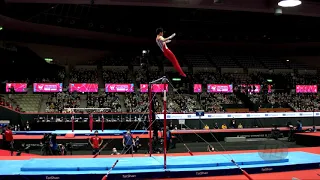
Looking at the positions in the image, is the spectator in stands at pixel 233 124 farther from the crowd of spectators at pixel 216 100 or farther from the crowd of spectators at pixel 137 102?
the crowd of spectators at pixel 137 102

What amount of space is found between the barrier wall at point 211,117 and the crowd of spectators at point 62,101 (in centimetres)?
359

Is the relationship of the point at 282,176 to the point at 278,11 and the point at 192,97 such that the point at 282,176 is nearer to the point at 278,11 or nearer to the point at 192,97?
the point at 278,11

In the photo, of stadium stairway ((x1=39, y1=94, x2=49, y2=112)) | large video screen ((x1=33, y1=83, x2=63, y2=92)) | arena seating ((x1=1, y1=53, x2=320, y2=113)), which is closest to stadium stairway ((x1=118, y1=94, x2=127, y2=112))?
arena seating ((x1=1, y1=53, x2=320, y2=113))

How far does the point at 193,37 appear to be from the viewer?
34.1m

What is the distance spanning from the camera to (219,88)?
30.3m

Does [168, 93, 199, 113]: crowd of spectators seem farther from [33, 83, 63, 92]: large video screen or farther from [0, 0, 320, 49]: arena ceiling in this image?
[33, 83, 63, 92]: large video screen

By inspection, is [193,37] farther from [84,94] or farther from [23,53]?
[23,53]

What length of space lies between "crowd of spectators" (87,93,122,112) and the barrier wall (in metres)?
3.65

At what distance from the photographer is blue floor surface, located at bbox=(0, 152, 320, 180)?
6543mm

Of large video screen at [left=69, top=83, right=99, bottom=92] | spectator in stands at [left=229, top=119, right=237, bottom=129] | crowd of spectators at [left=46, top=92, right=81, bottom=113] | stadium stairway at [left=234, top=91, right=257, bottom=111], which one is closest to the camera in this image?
spectator in stands at [left=229, top=119, right=237, bottom=129]

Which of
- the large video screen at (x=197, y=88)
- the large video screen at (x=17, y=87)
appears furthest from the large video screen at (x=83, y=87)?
the large video screen at (x=197, y=88)

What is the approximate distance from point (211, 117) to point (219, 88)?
7.93m

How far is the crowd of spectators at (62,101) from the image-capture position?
24391 millimetres

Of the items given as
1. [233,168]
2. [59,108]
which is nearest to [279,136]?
[233,168]
